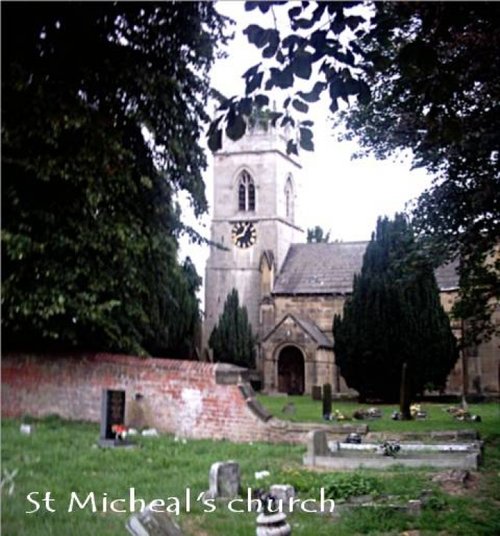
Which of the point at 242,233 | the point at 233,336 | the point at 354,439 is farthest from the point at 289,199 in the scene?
the point at 354,439

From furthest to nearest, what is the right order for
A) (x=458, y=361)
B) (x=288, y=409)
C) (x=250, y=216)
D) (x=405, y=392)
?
(x=288, y=409)
(x=405, y=392)
(x=458, y=361)
(x=250, y=216)

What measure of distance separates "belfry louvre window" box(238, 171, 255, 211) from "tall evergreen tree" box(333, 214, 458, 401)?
98cm

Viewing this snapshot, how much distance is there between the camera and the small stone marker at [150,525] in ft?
9.00

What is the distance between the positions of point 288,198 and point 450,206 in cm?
115

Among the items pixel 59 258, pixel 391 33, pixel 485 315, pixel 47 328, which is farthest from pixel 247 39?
pixel 485 315

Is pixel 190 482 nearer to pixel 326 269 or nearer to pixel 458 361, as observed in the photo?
pixel 458 361

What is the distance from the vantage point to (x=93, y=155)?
2.91 metres

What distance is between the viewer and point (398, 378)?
5316 millimetres

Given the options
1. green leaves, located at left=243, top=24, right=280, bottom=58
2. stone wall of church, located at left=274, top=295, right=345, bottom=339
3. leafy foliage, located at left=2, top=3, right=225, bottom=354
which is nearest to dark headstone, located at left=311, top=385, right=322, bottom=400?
stone wall of church, located at left=274, top=295, right=345, bottom=339

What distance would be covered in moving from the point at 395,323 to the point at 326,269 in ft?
4.36

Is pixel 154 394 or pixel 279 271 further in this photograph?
pixel 279 271

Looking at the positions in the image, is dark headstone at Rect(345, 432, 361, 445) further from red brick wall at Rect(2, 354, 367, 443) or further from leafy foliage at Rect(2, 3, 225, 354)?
leafy foliage at Rect(2, 3, 225, 354)

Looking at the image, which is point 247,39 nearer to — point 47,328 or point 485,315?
point 47,328

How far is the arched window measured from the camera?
14.9ft
